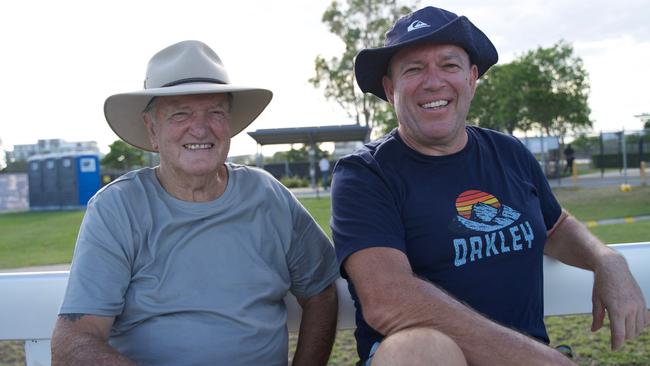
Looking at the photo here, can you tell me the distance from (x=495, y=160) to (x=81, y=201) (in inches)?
857

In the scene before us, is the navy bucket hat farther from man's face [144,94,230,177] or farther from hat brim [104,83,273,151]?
man's face [144,94,230,177]

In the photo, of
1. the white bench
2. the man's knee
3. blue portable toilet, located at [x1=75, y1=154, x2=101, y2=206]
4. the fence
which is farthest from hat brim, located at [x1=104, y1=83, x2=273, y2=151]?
blue portable toilet, located at [x1=75, y1=154, x2=101, y2=206]

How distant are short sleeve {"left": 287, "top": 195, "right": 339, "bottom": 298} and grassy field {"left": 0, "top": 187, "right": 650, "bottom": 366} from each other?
1260mm

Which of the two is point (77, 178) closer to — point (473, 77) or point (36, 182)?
point (36, 182)

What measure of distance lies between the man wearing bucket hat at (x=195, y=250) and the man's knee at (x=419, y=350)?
0.75 m

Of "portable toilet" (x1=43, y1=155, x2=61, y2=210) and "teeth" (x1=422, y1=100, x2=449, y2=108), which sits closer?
"teeth" (x1=422, y1=100, x2=449, y2=108)

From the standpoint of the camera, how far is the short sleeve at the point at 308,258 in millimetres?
2502

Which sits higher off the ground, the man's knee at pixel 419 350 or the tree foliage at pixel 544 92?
the tree foliage at pixel 544 92

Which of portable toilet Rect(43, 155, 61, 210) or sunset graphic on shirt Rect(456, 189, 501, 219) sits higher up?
sunset graphic on shirt Rect(456, 189, 501, 219)

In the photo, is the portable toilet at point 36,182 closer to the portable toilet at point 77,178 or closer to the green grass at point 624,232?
the portable toilet at point 77,178

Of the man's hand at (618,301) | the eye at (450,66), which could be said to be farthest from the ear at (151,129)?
the man's hand at (618,301)

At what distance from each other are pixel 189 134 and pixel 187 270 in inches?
19.3

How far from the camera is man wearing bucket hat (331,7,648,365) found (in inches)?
79.4

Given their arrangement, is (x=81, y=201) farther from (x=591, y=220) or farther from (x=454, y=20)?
(x=454, y=20)
